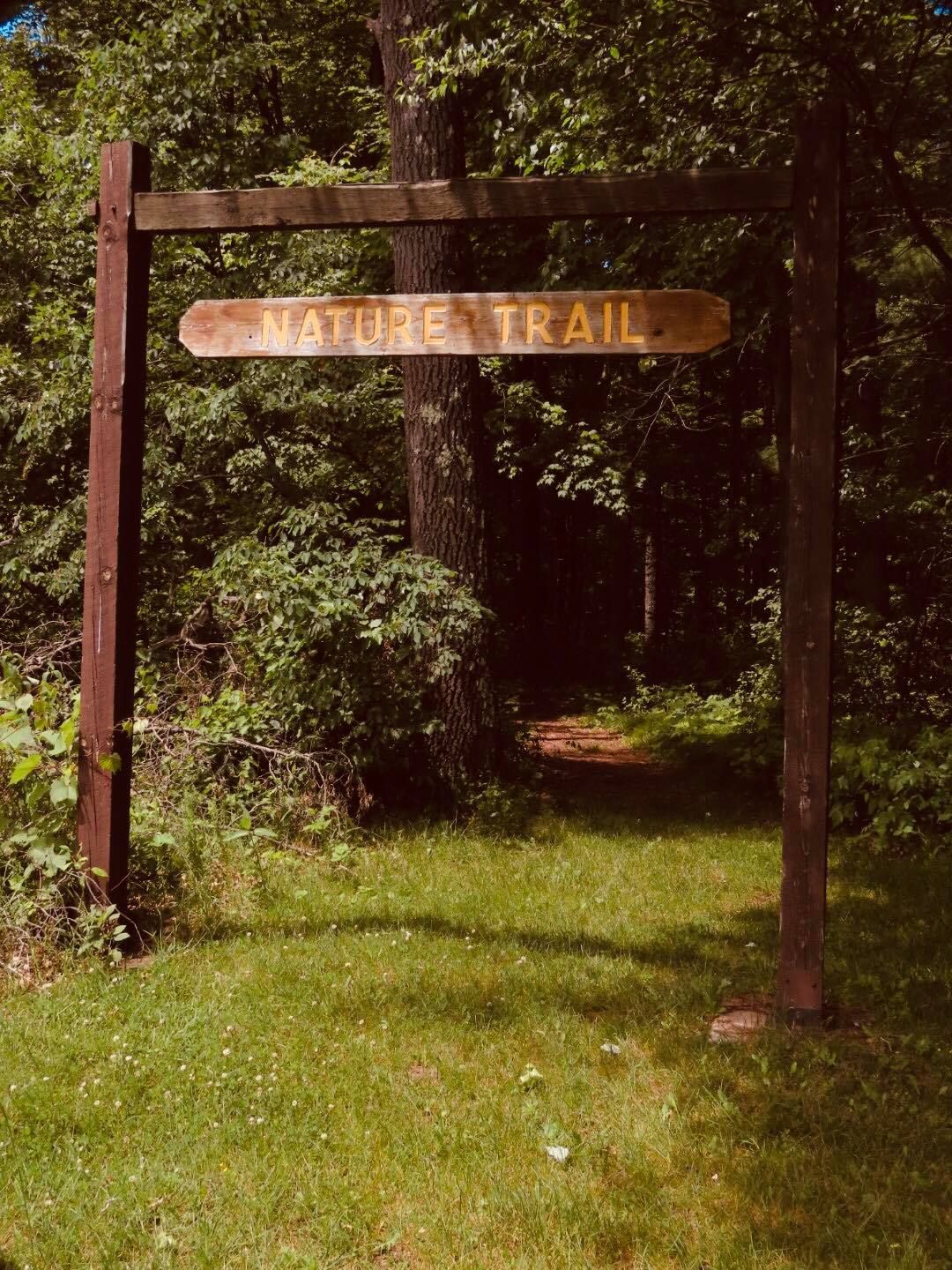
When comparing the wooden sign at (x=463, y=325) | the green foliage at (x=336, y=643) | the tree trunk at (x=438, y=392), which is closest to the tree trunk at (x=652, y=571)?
the tree trunk at (x=438, y=392)

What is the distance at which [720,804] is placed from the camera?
959cm

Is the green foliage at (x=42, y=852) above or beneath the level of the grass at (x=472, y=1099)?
above

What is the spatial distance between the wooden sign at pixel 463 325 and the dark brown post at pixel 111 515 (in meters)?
0.41

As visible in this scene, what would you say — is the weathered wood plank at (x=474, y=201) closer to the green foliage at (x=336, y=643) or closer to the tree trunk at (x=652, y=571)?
the green foliage at (x=336, y=643)

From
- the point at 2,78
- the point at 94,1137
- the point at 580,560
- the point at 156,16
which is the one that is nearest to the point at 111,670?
the point at 94,1137

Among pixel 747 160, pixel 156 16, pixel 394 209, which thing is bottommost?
pixel 394 209

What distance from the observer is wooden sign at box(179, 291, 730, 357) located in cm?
458

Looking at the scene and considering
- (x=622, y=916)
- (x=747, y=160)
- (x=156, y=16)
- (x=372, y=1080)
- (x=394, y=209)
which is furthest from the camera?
(x=156, y=16)

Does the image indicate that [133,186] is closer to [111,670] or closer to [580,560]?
[111,670]

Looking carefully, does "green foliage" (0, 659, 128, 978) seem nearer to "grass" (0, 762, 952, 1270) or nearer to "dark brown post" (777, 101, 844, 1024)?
"grass" (0, 762, 952, 1270)

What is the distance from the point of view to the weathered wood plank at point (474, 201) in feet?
14.7

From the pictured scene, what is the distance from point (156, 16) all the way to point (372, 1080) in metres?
12.0

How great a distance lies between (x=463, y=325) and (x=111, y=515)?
1934 millimetres

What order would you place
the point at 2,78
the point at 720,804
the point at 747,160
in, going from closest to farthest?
the point at 747,160, the point at 720,804, the point at 2,78
